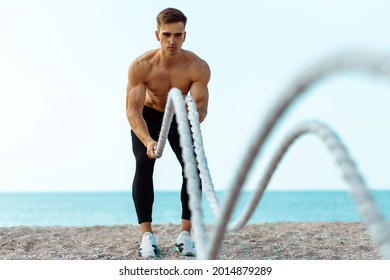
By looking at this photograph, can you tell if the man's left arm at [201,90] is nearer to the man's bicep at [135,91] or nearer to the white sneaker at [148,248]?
the man's bicep at [135,91]

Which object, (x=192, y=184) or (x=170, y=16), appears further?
(x=170, y=16)

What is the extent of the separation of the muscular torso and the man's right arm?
0.12 feet

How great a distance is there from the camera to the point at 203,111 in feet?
10.4

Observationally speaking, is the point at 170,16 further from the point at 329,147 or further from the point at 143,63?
the point at 329,147

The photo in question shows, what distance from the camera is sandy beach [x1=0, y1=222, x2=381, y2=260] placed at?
11.5 feet

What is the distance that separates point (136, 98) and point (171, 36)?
1.27ft

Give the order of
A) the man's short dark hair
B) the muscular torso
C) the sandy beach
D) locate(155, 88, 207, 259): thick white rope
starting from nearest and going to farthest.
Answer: locate(155, 88, 207, 259): thick white rope, the man's short dark hair, the muscular torso, the sandy beach

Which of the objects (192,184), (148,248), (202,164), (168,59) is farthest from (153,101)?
(192,184)

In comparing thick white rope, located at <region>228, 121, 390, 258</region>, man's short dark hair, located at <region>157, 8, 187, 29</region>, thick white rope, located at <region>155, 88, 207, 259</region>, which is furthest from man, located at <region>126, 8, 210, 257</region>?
thick white rope, located at <region>228, 121, 390, 258</region>

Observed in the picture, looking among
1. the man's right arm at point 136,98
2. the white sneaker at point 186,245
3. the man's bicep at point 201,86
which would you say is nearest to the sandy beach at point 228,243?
the white sneaker at point 186,245

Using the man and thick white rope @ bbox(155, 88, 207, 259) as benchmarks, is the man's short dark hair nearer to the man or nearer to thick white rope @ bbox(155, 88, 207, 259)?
the man

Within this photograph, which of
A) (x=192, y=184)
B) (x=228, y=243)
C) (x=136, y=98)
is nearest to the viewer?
(x=192, y=184)

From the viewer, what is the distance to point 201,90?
317 cm

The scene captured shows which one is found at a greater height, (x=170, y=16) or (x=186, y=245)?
(x=170, y=16)
